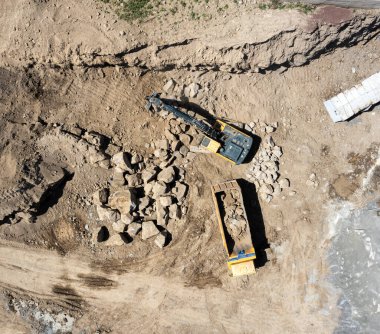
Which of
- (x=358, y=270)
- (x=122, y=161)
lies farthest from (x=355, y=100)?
(x=122, y=161)

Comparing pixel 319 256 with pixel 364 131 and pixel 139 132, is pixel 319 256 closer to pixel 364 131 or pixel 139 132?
pixel 364 131

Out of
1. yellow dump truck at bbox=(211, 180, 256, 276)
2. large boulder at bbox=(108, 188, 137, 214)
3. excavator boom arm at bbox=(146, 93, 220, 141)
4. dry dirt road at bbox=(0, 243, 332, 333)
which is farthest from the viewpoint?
dry dirt road at bbox=(0, 243, 332, 333)

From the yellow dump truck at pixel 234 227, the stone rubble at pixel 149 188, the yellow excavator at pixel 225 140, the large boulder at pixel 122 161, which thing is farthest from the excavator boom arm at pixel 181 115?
the yellow dump truck at pixel 234 227

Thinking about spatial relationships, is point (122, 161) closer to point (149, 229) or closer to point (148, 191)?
point (148, 191)

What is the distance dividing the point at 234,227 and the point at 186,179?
2.82 m

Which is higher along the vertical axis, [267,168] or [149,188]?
[149,188]

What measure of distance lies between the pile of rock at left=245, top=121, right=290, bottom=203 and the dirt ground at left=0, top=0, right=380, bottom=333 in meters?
0.25

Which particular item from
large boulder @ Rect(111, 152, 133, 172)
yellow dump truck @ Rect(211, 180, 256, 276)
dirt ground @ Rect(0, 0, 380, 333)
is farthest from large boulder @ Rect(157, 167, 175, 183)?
yellow dump truck @ Rect(211, 180, 256, 276)

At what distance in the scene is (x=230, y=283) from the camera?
17.3m

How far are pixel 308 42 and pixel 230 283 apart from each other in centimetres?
1025

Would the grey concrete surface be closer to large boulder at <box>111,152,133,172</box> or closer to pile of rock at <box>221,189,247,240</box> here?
pile of rock at <box>221,189,247,240</box>

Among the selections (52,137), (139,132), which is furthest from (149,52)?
(52,137)

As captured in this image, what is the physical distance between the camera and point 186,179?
17609 mm

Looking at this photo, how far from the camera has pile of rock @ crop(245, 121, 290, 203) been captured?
1764cm
